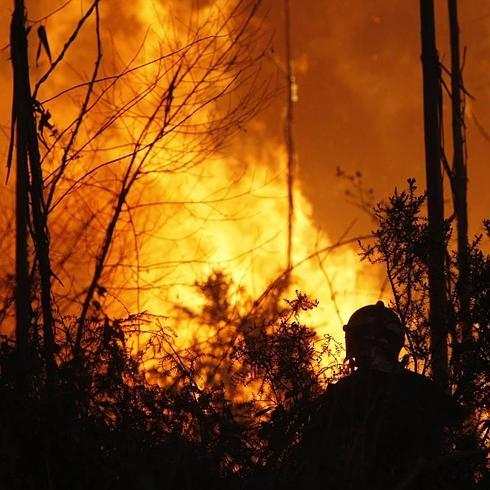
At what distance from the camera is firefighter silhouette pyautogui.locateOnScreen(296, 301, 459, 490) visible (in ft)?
14.4

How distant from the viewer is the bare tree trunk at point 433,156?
7.16 meters

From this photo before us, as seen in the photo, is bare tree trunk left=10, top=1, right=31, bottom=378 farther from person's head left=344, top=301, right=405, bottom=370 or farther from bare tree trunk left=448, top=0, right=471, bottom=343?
bare tree trunk left=448, top=0, right=471, bottom=343

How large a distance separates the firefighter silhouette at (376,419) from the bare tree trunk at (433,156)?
0.82 metres

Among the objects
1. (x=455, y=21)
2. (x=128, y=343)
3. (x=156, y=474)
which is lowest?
(x=156, y=474)

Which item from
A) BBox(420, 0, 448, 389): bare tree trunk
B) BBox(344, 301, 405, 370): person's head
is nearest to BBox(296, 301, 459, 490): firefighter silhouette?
BBox(344, 301, 405, 370): person's head

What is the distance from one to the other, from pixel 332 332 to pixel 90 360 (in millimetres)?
1792

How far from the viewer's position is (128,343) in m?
6.17

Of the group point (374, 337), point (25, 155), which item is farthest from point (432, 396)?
point (25, 155)

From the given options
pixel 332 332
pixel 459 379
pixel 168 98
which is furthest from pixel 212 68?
pixel 459 379

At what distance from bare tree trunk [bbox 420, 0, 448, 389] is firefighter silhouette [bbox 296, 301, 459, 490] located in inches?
32.1

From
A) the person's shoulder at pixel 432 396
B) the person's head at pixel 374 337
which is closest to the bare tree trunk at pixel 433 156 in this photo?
the person's head at pixel 374 337

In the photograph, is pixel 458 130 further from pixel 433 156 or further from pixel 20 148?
pixel 20 148

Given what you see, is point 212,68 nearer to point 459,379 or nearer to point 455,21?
point 459,379

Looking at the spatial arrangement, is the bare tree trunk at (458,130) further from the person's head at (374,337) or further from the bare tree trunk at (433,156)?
the person's head at (374,337)
